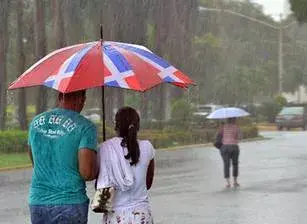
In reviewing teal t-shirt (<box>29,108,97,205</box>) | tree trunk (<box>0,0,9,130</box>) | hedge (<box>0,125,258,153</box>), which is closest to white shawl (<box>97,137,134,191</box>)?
teal t-shirt (<box>29,108,97,205</box>)

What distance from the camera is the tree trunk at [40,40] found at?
2511 cm

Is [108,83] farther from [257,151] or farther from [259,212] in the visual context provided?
[257,151]

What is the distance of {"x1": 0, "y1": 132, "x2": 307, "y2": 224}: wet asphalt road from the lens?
407 inches

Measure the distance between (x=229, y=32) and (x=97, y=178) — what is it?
193 ft

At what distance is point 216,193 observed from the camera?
13422 millimetres

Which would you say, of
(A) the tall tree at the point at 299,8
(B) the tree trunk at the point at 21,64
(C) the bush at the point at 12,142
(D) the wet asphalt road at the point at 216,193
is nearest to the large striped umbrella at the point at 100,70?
(D) the wet asphalt road at the point at 216,193

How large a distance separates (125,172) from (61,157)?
41 cm

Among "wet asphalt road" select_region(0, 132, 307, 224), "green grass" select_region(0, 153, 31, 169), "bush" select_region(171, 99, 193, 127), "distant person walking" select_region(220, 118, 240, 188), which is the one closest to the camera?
"wet asphalt road" select_region(0, 132, 307, 224)

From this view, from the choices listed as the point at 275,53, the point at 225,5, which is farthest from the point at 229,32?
the point at 275,53

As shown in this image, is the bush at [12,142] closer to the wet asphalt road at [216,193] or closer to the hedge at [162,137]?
the hedge at [162,137]

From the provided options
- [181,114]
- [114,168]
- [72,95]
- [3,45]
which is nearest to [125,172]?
[114,168]

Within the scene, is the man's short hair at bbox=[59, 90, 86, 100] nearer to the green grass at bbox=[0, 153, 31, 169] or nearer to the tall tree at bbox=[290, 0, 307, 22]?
the green grass at bbox=[0, 153, 31, 169]

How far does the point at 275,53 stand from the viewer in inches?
2721

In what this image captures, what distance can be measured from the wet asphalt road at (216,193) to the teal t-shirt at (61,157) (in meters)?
5.45
